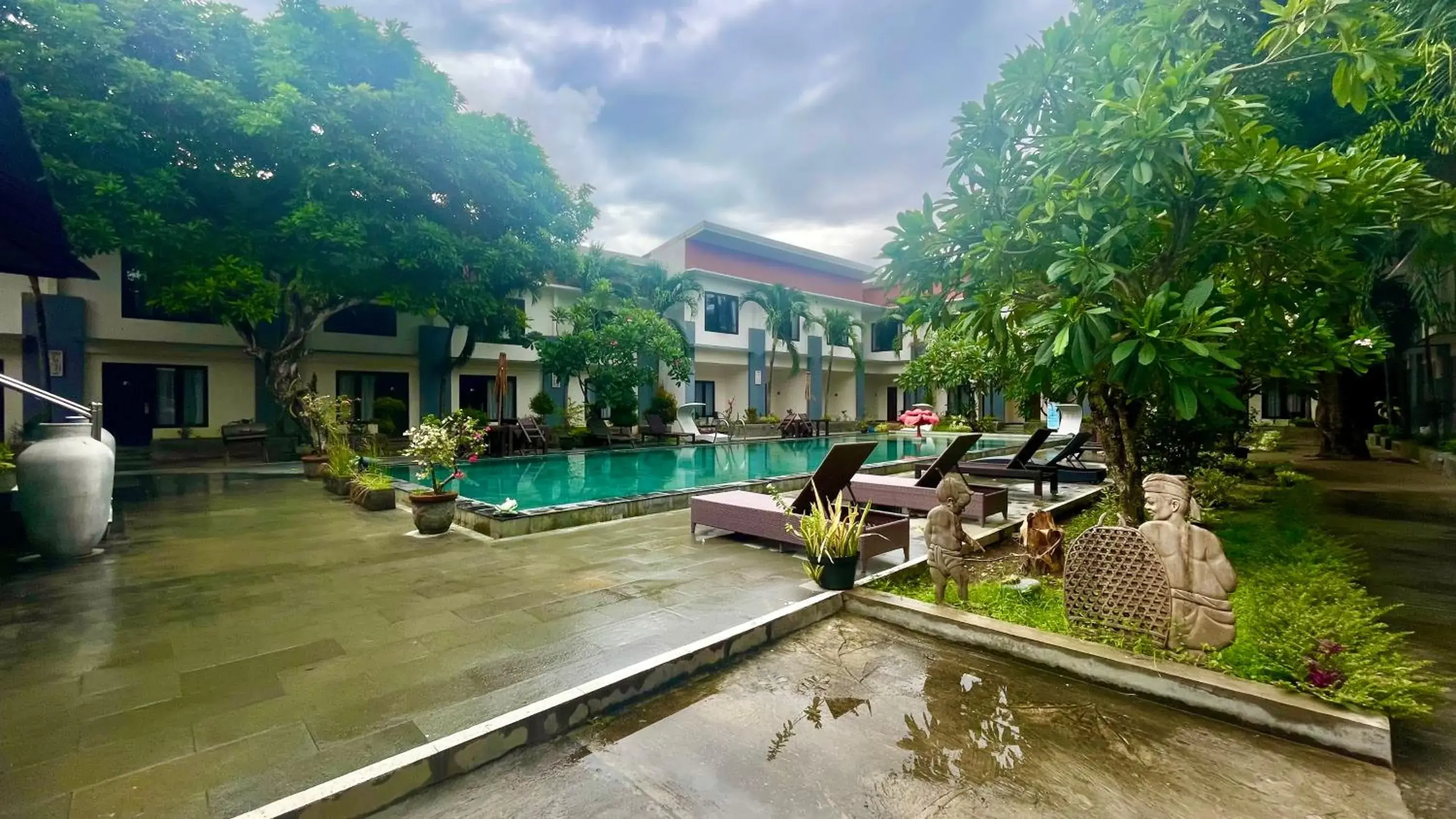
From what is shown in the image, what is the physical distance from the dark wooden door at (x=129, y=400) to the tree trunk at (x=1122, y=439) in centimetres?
2149

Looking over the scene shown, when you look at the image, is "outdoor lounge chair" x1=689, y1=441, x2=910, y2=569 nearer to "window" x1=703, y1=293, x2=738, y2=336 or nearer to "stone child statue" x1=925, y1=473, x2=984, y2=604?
"stone child statue" x1=925, y1=473, x2=984, y2=604

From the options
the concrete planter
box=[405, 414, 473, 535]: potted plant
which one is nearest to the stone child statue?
box=[405, 414, 473, 535]: potted plant

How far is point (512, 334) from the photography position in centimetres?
1964

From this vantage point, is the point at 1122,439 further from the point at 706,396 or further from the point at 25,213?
the point at 706,396

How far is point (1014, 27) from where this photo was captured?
14.6 feet

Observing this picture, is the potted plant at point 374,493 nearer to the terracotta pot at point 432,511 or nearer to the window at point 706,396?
the terracotta pot at point 432,511

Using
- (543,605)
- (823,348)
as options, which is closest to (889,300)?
(543,605)

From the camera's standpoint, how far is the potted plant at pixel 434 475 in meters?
6.55

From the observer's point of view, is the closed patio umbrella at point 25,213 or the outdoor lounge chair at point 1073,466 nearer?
the closed patio umbrella at point 25,213

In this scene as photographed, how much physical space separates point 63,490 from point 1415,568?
1144 cm


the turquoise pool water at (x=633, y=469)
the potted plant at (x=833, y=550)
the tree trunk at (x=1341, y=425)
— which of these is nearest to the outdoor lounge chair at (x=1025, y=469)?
the turquoise pool water at (x=633, y=469)

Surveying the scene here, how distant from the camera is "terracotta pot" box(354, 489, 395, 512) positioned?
8.09m

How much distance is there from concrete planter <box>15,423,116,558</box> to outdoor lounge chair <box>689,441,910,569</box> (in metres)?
5.26

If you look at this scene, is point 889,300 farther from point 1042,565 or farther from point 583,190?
point 583,190
